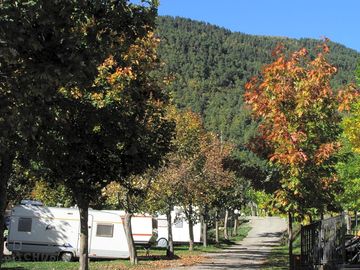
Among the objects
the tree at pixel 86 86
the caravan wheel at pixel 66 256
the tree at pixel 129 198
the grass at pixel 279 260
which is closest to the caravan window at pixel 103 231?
the caravan wheel at pixel 66 256

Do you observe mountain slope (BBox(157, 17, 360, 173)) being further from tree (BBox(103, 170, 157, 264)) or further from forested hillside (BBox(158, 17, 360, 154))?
tree (BBox(103, 170, 157, 264))

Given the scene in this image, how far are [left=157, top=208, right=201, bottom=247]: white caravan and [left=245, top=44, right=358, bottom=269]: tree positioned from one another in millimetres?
24882

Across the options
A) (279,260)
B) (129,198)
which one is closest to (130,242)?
(129,198)

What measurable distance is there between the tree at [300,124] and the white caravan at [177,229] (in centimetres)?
2488

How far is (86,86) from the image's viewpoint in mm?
7070

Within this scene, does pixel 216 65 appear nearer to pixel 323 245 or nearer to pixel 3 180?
pixel 323 245

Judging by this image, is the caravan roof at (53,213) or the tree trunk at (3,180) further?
the caravan roof at (53,213)

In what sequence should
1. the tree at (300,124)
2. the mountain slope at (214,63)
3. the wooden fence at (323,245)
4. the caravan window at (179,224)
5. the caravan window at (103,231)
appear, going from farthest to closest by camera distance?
the mountain slope at (214,63) → the caravan window at (179,224) → the caravan window at (103,231) → the wooden fence at (323,245) → the tree at (300,124)

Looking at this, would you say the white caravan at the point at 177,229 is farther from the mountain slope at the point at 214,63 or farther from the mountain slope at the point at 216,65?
the mountain slope at the point at 214,63

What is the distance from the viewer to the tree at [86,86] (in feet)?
19.6

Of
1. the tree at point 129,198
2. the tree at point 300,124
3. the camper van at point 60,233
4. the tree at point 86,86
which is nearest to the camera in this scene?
the tree at point 86,86

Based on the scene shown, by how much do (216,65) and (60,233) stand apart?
12992cm

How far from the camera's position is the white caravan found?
3859cm

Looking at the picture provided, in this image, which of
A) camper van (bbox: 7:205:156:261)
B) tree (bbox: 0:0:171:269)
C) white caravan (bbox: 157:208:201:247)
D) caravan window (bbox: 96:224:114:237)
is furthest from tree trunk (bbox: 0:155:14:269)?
white caravan (bbox: 157:208:201:247)
